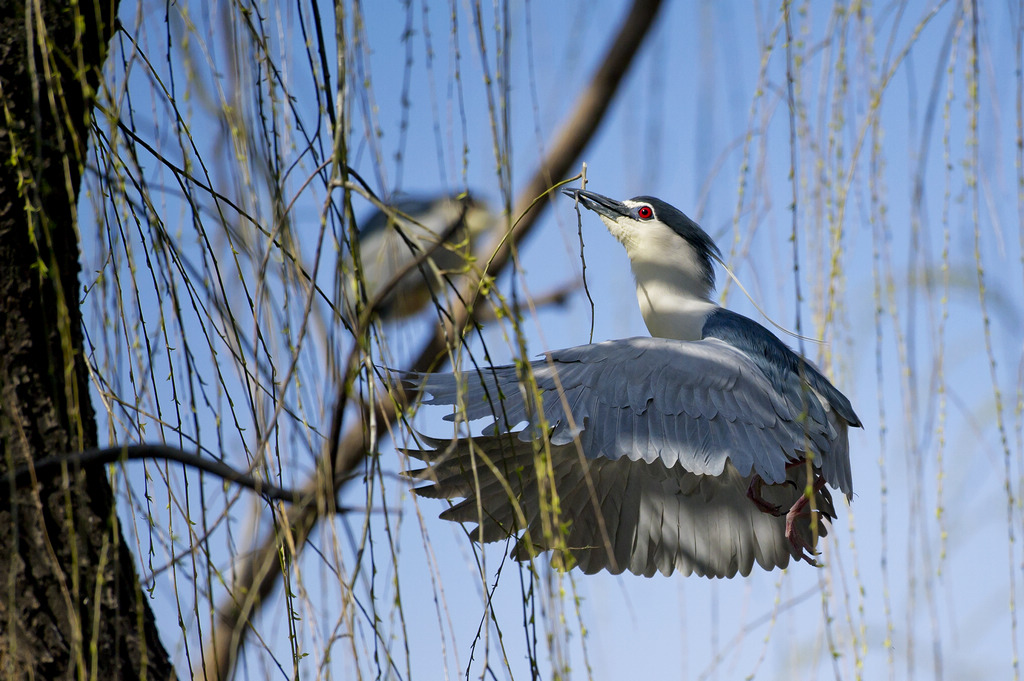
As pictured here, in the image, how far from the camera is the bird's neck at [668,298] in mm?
2424

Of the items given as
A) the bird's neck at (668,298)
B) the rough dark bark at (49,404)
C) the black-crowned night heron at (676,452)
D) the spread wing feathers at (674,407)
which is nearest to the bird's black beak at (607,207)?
the bird's neck at (668,298)

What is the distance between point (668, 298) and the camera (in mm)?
2510

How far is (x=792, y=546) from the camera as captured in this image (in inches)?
71.5

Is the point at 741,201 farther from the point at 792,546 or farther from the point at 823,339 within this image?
the point at 792,546

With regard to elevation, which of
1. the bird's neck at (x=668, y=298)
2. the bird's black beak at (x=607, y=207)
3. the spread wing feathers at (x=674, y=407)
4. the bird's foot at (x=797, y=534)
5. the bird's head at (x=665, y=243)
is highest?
the bird's black beak at (x=607, y=207)

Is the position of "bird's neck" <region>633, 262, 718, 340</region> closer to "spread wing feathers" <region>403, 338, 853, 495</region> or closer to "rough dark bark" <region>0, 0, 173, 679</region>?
"spread wing feathers" <region>403, 338, 853, 495</region>

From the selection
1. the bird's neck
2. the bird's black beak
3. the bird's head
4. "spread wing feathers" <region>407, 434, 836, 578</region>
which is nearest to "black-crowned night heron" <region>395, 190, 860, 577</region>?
"spread wing feathers" <region>407, 434, 836, 578</region>

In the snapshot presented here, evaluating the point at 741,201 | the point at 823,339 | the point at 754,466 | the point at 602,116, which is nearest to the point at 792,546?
the point at 754,466

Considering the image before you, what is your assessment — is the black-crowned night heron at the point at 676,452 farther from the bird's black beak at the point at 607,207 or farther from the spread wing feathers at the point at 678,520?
the bird's black beak at the point at 607,207

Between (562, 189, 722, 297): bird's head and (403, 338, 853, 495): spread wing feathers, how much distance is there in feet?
2.01

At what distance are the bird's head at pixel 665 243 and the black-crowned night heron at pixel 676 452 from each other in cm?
39

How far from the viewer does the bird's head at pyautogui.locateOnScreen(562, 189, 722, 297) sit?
2551mm

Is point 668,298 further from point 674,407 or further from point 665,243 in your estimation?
point 674,407

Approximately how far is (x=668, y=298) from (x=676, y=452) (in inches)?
33.7
